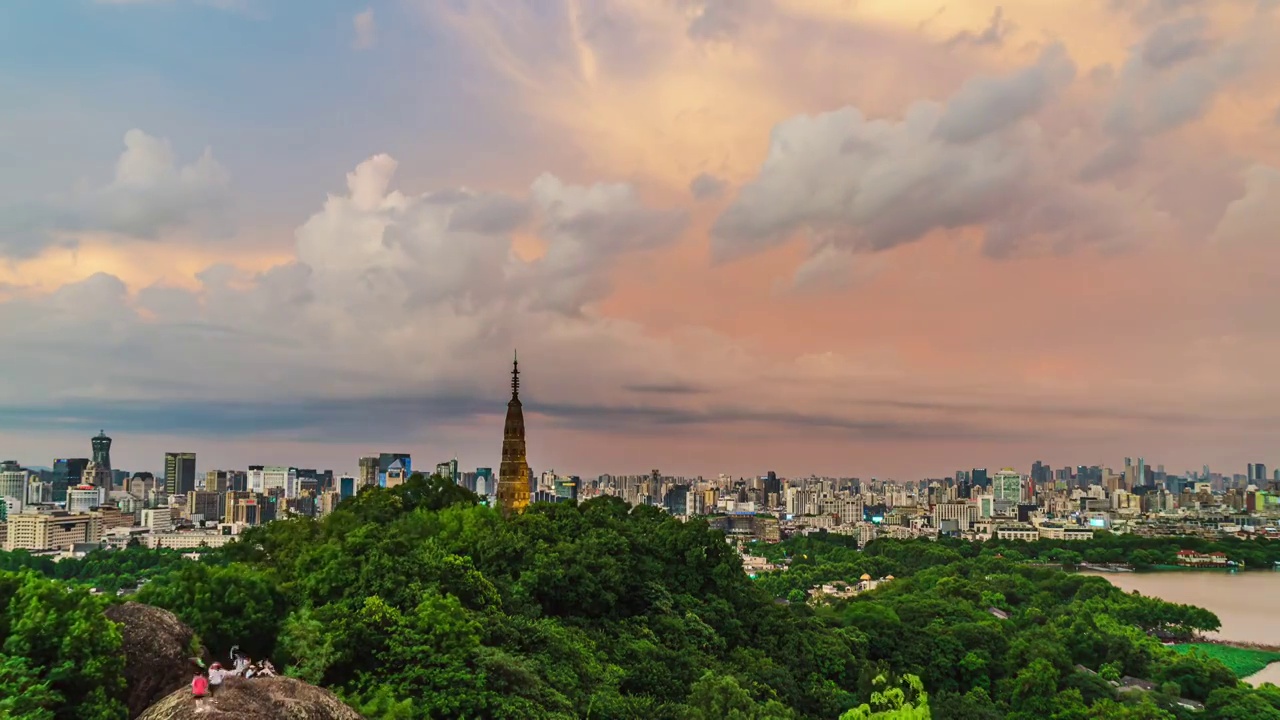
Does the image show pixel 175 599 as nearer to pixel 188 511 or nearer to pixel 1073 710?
pixel 1073 710

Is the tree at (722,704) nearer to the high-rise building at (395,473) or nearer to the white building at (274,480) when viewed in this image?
the high-rise building at (395,473)

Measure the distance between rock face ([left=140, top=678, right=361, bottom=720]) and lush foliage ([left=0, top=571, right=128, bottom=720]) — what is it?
5.25ft

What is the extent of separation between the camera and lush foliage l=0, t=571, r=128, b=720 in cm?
823

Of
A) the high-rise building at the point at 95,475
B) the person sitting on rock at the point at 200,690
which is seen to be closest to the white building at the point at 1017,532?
the person sitting on rock at the point at 200,690

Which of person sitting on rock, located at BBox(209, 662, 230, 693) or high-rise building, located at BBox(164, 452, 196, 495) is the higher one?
person sitting on rock, located at BBox(209, 662, 230, 693)

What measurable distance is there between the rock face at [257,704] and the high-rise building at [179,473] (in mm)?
144817

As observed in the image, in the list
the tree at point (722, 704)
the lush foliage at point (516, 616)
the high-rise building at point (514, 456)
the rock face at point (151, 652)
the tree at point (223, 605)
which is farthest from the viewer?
the high-rise building at point (514, 456)

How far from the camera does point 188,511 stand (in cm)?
11462

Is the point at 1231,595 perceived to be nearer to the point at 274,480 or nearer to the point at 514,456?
the point at 514,456

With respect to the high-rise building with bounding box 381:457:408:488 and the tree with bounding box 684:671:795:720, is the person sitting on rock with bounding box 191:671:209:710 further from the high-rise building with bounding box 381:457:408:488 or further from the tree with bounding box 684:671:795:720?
the high-rise building with bounding box 381:457:408:488

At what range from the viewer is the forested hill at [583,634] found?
37.7 feet

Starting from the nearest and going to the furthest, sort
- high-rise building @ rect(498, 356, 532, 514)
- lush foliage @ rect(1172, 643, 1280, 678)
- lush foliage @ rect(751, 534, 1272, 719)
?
lush foliage @ rect(751, 534, 1272, 719) → high-rise building @ rect(498, 356, 532, 514) → lush foliage @ rect(1172, 643, 1280, 678)

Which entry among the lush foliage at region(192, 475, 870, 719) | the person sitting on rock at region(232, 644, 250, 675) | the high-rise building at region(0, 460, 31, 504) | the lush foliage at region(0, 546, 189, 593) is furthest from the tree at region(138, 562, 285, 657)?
the high-rise building at region(0, 460, 31, 504)

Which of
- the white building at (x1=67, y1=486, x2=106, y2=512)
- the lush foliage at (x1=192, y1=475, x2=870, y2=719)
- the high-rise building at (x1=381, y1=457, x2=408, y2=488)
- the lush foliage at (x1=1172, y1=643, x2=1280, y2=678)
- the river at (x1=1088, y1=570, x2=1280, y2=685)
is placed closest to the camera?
the lush foliage at (x1=192, y1=475, x2=870, y2=719)
